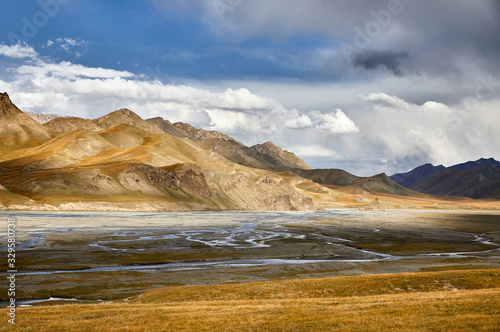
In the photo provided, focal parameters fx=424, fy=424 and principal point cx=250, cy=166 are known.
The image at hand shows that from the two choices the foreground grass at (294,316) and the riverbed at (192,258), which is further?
the riverbed at (192,258)

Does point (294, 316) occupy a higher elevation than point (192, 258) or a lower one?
higher

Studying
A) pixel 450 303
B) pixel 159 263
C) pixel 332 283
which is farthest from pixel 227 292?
pixel 159 263

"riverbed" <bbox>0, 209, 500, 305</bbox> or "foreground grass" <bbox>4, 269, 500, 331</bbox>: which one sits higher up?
"foreground grass" <bbox>4, 269, 500, 331</bbox>

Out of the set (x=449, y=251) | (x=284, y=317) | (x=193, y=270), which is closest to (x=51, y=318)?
(x=284, y=317)

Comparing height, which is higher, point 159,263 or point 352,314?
point 352,314

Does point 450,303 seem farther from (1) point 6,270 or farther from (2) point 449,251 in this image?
(2) point 449,251

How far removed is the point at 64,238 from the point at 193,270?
159 feet

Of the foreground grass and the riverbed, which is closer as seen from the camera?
the foreground grass

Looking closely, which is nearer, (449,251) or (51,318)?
(51,318)

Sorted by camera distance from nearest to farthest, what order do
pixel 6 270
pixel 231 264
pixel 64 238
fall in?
pixel 6 270
pixel 231 264
pixel 64 238

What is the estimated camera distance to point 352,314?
2697cm

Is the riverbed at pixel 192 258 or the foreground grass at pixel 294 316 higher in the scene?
the foreground grass at pixel 294 316

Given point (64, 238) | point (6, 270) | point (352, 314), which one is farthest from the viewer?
point (64, 238)

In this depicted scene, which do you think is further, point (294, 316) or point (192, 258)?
point (192, 258)
